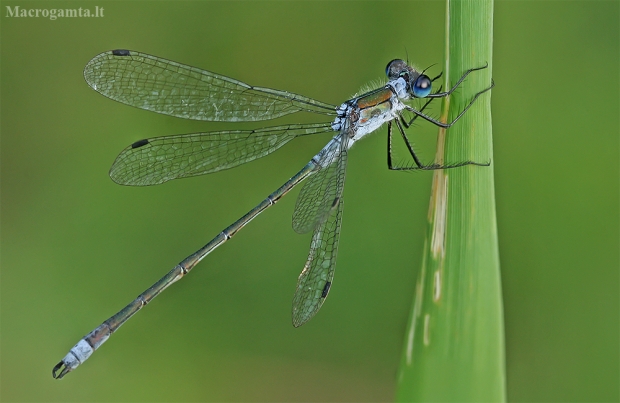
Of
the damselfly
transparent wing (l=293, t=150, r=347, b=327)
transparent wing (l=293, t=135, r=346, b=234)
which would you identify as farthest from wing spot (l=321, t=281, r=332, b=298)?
the damselfly

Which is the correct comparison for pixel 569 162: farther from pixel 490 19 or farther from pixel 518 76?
pixel 490 19

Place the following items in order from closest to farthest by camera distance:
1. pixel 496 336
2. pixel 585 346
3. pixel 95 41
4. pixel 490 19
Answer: pixel 496 336, pixel 490 19, pixel 585 346, pixel 95 41

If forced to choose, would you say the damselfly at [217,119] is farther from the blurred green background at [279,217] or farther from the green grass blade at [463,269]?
the green grass blade at [463,269]

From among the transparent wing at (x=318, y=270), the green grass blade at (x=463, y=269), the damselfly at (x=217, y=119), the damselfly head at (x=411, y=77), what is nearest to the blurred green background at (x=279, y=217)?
the damselfly at (x=217, y=119)

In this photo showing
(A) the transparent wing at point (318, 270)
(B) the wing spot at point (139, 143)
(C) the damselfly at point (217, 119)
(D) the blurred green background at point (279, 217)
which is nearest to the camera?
(A) the transparent wing at point (318, 270)

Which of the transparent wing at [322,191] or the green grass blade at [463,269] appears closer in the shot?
the green grass blade at [463,269]

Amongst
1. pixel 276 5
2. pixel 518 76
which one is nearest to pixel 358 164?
pixel 518 76

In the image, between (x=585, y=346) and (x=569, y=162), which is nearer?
(x=585, y=346)
